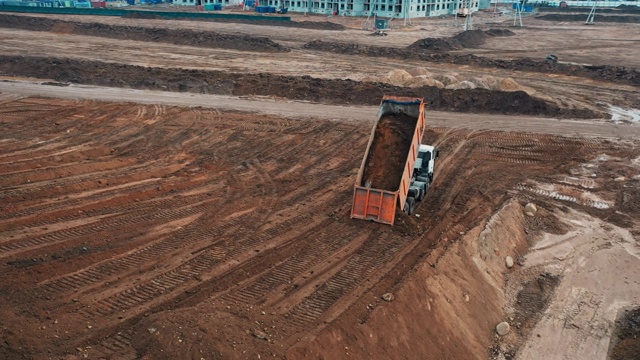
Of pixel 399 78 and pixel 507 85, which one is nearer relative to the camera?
pixel 507 85

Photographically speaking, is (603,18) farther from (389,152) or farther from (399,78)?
(389,152)

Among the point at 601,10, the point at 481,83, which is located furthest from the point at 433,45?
the point at 601,10

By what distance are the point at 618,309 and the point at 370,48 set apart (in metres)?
36.6

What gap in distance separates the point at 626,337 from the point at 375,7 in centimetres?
7410

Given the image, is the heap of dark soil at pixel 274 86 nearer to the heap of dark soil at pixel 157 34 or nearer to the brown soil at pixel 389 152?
the brown soil at pixel 389 152

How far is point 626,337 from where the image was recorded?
1187 centimetres

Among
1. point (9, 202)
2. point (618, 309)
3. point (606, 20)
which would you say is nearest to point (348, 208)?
point (618, 309)

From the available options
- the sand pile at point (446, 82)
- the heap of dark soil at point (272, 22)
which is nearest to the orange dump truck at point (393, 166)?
the sand pile at point (446, 82)

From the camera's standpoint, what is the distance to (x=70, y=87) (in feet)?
102

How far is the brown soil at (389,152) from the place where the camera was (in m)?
15.2

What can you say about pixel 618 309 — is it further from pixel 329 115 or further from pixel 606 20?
pixel 606 20

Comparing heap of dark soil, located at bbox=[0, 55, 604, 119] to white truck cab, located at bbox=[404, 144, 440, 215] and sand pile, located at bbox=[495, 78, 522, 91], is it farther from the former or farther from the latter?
white truck cab, located at bbox=[404, 144, 440, 215]

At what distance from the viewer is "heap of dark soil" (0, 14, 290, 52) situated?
46.8 m

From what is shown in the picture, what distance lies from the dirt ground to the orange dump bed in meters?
0.56
